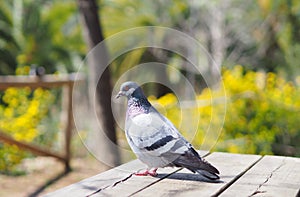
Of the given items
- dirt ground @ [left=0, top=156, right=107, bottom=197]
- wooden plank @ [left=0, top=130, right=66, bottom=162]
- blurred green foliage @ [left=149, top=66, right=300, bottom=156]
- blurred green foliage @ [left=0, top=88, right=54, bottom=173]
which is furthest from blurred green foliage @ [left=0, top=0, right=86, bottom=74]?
blurred green foliage @ [left=149, top=66, right=300, bottom=156]

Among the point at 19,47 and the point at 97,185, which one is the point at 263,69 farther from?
the point at 97,185

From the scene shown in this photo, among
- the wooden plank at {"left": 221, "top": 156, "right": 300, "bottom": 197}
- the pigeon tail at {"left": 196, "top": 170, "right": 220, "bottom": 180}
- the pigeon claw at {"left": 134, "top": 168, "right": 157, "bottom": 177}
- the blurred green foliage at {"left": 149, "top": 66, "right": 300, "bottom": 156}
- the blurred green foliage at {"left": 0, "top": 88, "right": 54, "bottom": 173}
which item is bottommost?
the wooden plank at {"left": 221, "top": 156, "right": 300, "bottom": 197}

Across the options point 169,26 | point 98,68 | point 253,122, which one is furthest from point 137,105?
point 169,26

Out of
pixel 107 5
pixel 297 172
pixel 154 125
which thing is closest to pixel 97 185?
pixel 154 125

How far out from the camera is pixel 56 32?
460 inches

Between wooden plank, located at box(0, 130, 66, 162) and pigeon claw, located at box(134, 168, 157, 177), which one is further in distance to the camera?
wooden plank, located at box(0, 130, 66, 162)

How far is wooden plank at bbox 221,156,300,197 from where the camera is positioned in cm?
225

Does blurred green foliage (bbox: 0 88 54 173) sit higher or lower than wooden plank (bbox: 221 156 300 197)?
higher

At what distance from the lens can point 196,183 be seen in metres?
2.38

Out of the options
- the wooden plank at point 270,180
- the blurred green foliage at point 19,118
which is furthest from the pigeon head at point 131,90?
the blurred green foliage at point 19,118

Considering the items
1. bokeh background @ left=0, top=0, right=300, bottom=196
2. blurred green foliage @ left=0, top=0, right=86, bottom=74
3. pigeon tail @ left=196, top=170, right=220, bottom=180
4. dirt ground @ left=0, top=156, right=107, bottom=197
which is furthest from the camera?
blurred green foliage @ left=0, top=0, right=86, bottom=74

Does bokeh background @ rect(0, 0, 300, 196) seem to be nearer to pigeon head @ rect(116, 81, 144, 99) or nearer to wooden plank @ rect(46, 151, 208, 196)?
wooden plank @ rect(46, 151, 208, 196)

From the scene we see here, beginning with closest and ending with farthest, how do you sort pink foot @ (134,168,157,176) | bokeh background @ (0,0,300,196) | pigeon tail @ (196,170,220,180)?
pigeon tail @ (196,170,220,180) → pink foot @ (134,168,157,176) → bokeh background @ (0,0,300,196)

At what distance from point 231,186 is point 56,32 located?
31.9ft
